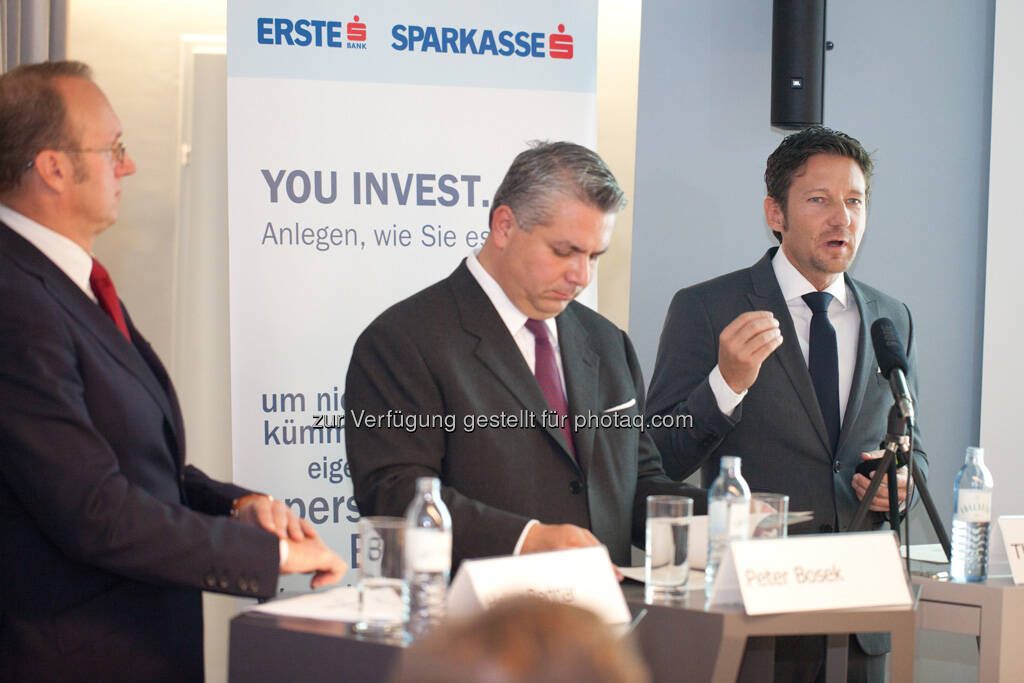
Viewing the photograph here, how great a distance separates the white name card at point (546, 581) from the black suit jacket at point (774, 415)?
3.91 feet

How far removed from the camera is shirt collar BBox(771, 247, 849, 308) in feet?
10.9

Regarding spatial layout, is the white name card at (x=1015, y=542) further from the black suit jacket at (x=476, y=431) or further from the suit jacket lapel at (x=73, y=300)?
the suit jacket lapel at (x=73, y=300)

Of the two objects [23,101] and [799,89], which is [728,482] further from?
[799,89]

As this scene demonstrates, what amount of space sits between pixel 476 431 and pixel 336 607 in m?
0.77

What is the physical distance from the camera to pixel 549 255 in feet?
8.48

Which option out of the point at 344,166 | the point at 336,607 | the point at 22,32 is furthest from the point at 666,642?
the point at 22,32

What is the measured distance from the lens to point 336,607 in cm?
182

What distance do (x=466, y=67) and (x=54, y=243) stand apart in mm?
2126

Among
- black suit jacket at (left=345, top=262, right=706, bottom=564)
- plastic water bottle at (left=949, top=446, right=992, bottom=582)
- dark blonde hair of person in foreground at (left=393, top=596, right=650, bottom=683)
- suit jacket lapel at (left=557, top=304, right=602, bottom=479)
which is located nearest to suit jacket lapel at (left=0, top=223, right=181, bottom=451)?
black suit jacket at (left=345, top=262, right=706, bottom=564)

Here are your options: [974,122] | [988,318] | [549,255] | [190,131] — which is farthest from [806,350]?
[190,131]

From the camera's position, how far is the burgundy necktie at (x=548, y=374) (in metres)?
2.63

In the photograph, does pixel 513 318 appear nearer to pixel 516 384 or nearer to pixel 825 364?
pixel 516 384

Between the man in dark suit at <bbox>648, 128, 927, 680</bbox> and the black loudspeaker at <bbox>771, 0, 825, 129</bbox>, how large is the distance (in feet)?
2.43

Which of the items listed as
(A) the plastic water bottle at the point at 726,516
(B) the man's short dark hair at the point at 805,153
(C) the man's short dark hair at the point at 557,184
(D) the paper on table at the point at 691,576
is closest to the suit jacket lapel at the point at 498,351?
(C) the man's short dark hair at the point at 557,184
